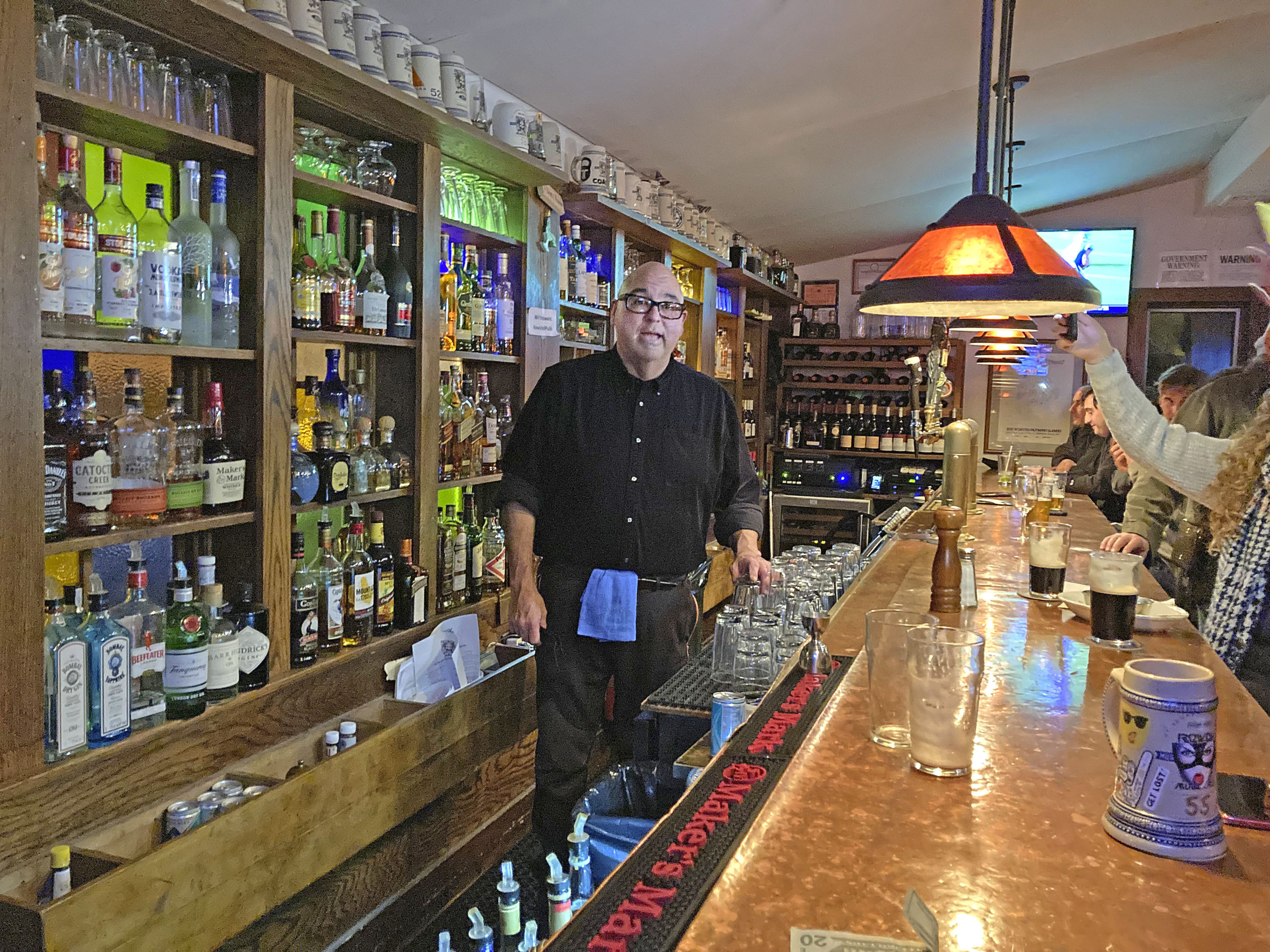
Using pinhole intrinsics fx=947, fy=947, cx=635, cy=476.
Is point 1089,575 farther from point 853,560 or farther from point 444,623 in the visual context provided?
point 444,623

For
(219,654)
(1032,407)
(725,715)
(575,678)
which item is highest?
(1032,407)

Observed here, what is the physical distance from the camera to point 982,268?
180 centimetres

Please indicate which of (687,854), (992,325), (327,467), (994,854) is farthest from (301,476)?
(992,325)

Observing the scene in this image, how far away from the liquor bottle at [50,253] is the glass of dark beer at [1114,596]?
2.08 meters

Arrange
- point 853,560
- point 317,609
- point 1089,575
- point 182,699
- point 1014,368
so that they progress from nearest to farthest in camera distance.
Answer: point 1089,575 → point 182,699 → point 317,609 → point 853,560 → point 1014,368

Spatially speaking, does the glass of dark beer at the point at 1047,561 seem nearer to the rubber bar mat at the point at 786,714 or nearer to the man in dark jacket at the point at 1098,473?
the rubber bar mat at the point at 786,714

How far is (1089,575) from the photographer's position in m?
1.84

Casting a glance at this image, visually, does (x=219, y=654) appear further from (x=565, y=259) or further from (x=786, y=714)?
(x=565, y=259)

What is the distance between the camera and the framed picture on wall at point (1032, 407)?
8.03 m

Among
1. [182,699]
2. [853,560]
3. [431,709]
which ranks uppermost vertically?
[853,560]

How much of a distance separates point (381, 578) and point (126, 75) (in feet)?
4.86

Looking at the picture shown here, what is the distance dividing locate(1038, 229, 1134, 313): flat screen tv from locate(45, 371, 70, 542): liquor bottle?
24.6 feet

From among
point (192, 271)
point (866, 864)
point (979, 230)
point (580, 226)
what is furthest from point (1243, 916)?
point (580, 226)

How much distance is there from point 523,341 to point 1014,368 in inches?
226
